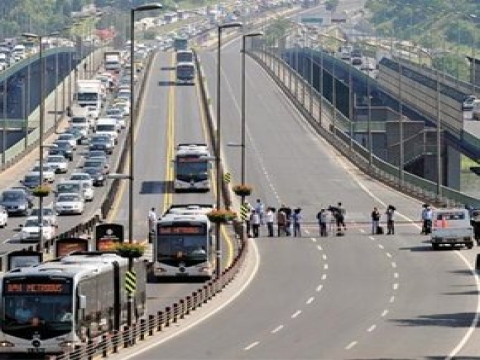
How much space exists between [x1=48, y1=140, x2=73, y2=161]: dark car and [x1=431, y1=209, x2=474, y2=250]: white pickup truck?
6582 cm

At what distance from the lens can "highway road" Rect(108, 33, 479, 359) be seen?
2055 inches

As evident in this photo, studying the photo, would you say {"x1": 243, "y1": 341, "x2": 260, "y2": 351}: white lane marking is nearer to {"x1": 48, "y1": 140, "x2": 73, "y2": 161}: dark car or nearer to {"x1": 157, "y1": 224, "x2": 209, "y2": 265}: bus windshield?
{"x1": 157, "y1": 224, "x2": 209, "y2": 265}: bus windshield

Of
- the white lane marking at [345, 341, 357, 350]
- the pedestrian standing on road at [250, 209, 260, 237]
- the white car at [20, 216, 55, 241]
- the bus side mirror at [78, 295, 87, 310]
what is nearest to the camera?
the bus side mirror at [78, 295, 87, 310]

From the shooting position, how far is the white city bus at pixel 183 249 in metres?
72.7

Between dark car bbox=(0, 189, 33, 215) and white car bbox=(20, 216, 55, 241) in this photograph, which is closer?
white car bbox=(20, 216, 55, 241)

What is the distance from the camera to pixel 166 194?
378 feet

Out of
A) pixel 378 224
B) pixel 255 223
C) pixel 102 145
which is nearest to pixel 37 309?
pixel 255 223

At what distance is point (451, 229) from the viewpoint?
80.1 meters

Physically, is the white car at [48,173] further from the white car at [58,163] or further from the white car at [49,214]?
the white car at [49,214]

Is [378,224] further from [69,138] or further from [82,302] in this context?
[69,138]

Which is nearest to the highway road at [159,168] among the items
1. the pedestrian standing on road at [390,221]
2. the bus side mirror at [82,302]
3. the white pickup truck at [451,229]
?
the pedestrian standing on road at [390,221]

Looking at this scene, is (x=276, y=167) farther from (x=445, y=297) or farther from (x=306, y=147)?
(x=445, y=297)

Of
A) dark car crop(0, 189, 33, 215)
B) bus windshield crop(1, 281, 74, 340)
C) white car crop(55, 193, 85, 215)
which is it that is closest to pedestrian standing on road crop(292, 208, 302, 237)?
white car crop(55, 193, 85, 215)

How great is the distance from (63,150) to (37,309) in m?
94.6
